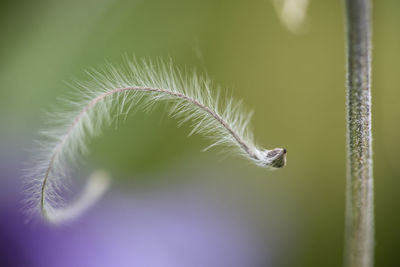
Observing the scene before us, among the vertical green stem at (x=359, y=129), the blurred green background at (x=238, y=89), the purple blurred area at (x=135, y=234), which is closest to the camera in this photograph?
the vertical green stem at (x=359, y=129)

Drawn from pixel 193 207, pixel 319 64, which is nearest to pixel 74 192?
pixel 193 207

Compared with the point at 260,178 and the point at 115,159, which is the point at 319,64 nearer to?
the point at 260,178

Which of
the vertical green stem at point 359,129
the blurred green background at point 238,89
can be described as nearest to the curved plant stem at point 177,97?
the vertical green stem at point 359,129

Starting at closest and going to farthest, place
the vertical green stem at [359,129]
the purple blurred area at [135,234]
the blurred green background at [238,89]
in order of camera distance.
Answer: the vertical green stem at [359,129]
the purple blurred area at [135,234]
the blurred green background at [238,89]

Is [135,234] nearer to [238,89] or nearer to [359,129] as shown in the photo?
[238,89]

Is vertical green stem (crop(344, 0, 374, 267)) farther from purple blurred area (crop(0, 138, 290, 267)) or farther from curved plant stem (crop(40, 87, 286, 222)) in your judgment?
purple blurred area (crop(0, 138, 290, 267))

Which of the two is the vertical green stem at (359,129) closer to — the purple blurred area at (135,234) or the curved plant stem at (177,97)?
the curved plant stem at (177,97)

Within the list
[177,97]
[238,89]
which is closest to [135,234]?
[238,89]
